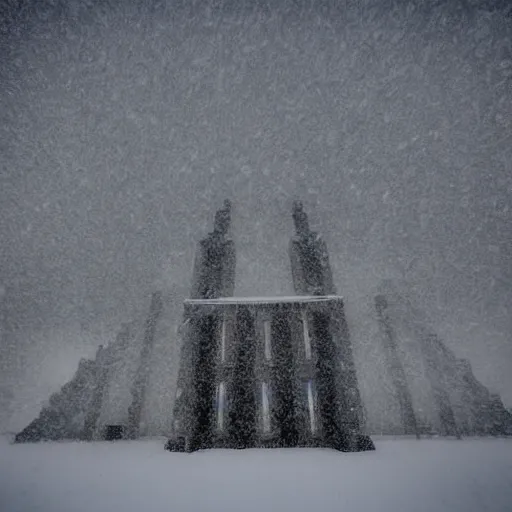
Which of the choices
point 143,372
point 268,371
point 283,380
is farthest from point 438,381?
point 143,372

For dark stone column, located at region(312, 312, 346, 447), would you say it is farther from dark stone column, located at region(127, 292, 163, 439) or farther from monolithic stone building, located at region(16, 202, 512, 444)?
dark stone column, located at region(127, 292, 163, 439)

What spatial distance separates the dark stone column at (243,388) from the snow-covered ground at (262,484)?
1191mm

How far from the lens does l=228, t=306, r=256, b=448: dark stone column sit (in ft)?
41.8

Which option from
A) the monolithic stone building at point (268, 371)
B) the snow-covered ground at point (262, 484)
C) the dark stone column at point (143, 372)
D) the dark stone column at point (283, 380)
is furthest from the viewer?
the dark stone column at point (143, 372)

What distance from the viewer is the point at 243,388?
13.8 m

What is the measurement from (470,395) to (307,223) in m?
25.2

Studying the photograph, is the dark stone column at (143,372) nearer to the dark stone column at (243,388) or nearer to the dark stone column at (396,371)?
the dark stone column at (243,388)

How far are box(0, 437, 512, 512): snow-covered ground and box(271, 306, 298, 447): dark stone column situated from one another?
4.33 feet

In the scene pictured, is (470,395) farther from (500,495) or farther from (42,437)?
(42,437)

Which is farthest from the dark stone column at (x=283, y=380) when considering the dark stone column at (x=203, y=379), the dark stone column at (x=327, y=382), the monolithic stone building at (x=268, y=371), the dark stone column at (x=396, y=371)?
the dark stone column at (x=396, y=371)

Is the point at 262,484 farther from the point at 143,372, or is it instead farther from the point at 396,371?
→ the point at 396,371

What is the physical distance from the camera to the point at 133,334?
29891 millimetres

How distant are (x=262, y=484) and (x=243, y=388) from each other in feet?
18.8

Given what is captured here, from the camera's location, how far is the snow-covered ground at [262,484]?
265 inches
